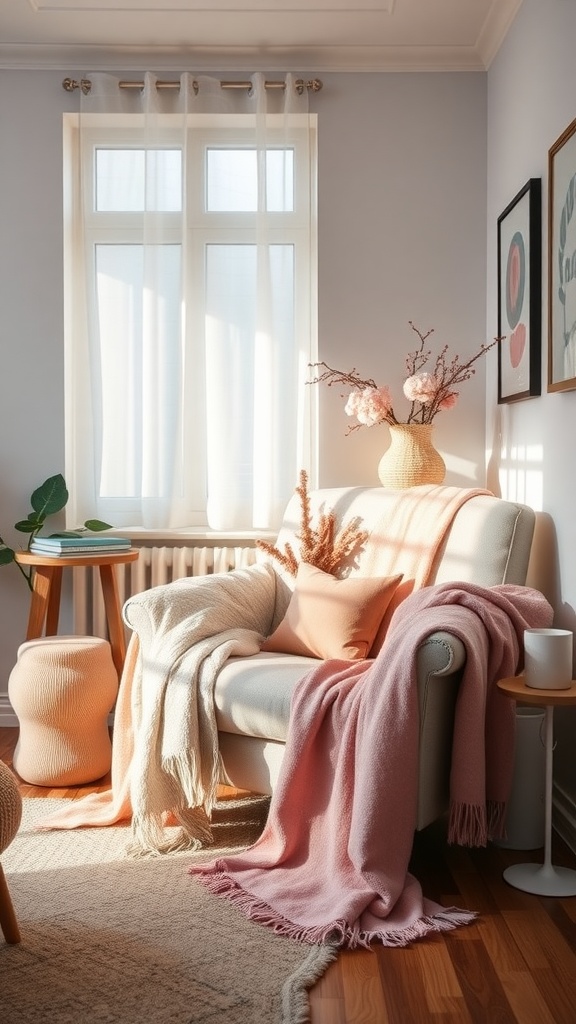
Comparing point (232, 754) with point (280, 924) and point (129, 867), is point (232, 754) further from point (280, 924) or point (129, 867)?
point (280, 924)

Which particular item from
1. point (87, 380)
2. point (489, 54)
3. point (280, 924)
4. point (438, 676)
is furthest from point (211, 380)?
point (280, 924)

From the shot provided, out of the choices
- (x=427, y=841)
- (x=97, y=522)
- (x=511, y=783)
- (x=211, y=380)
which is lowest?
(x=427, y=841)

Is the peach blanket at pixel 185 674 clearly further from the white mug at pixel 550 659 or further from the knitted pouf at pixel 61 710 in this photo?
the white mug at pixel 550 659

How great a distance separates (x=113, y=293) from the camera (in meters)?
3.96

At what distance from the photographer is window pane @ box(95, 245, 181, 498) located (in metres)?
3.84

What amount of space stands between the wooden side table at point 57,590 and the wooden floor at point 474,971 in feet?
5.26

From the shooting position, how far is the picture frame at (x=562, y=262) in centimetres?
263

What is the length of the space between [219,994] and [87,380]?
2.56m

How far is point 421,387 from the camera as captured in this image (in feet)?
11.4

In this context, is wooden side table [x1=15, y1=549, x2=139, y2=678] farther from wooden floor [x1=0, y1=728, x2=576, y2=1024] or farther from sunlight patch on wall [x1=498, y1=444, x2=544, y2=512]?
wooden floor [x1=0, y1=728, x2=576, y2=1024]

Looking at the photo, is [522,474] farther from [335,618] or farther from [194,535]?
[194,535]

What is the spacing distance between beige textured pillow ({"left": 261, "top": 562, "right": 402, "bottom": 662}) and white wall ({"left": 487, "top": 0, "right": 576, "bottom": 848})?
1.65 feet

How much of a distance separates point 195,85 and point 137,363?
3.55 feet

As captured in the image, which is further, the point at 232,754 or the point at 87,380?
the point at 87,380
